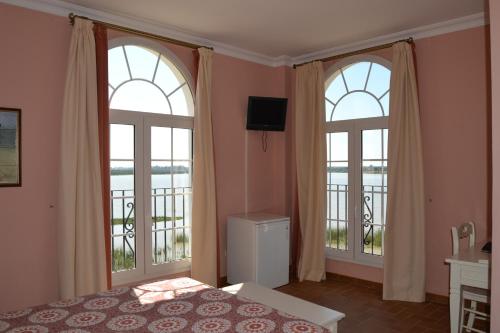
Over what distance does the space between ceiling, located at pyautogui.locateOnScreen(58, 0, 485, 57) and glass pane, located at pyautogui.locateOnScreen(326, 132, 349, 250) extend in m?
1.24

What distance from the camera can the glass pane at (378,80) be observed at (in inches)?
169

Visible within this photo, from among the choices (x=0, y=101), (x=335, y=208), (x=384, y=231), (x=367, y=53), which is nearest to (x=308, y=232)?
(x=335, y=208)

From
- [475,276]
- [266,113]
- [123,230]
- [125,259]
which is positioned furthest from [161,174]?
[475,276]

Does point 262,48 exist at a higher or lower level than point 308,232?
higher

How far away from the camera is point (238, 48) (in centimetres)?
465

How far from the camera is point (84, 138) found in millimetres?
3295

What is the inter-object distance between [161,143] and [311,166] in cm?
186

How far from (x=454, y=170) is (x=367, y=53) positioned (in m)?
1.65

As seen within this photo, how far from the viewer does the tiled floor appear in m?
3.32

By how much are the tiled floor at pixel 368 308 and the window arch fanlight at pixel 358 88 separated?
79.4 inches

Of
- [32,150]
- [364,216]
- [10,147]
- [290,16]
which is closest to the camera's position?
[10,147]

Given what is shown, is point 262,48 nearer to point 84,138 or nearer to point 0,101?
point 84,138

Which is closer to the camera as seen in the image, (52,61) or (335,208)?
(52,61)

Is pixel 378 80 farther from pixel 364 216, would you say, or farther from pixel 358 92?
pixel 364 216
